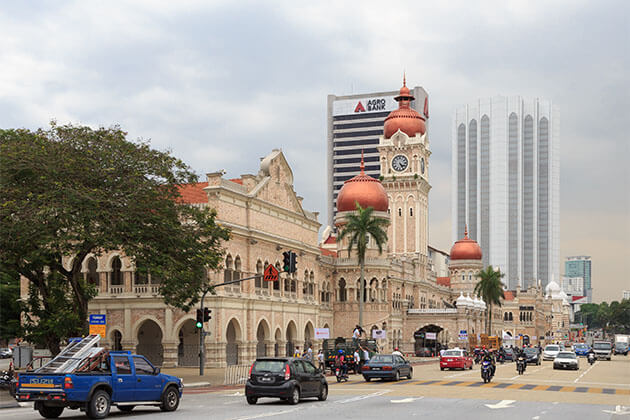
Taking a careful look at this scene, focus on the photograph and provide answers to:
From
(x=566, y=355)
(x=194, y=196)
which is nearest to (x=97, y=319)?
(x=194, y=196)

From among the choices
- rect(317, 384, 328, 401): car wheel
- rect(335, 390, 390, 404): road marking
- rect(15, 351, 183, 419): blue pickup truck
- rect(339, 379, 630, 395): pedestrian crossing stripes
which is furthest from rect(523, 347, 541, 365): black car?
rect(15, 351, 183, 419): blue pickup truck

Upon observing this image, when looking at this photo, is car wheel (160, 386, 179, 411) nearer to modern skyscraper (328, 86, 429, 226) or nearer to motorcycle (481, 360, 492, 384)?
motorcycle (481, 360, 492, 384)

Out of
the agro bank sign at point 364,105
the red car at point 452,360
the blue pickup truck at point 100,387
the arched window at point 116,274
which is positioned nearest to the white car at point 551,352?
the red car at point 452,360

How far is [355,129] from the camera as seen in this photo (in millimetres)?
180750

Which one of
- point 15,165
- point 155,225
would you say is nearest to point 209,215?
point 155,225

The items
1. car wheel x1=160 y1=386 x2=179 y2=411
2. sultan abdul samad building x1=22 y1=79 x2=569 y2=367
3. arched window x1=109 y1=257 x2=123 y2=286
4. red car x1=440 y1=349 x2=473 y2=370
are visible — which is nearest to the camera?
car wheel x1=160 y1=386 x2=179 y2=411

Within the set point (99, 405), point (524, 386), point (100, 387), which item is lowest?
point (524, 386)

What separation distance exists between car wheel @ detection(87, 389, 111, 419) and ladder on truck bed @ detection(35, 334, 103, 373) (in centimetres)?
91

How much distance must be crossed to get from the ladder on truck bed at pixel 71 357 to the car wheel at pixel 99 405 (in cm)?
91

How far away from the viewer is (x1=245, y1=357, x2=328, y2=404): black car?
25438 millimetres

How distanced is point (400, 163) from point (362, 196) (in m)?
23.2

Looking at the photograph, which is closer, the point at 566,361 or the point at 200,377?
the point at 200,377

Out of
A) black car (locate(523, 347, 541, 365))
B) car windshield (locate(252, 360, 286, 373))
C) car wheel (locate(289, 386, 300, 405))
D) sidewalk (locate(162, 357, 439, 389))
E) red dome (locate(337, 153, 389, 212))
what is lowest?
black car (locate(523, 347, 541, 365))

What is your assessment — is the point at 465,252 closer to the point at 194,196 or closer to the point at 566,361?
the point at 566,361
